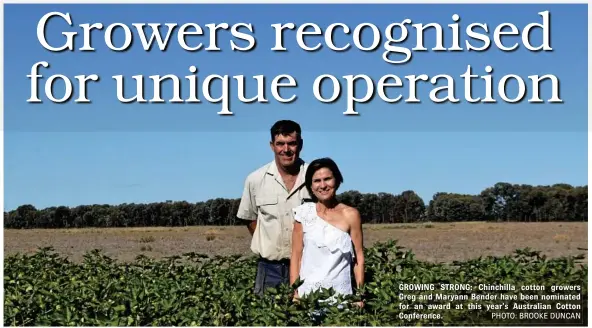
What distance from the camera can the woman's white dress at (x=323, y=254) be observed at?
5297mm

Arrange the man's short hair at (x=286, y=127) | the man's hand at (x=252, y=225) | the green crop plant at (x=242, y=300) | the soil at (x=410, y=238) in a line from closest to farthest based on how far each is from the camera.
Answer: the green crop plant at (x=242, y=300), the man's short hair at (x=286, y=127), the man's hand at (x=252, y=225), the soil at (x=410, y=238)

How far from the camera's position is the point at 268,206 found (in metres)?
6.07

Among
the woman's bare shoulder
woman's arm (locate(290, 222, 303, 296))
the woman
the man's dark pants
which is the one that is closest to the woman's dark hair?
the woman

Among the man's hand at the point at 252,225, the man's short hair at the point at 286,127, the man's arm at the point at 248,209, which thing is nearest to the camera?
the man's short hair at the point at 286,127

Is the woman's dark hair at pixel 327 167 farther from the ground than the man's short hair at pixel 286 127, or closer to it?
closer to it

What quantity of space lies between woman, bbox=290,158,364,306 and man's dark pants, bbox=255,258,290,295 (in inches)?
25.9

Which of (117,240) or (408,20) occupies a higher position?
(408,20)

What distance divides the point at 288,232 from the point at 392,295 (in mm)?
961

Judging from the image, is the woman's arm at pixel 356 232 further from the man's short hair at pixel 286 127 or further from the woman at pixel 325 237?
the man's short hair at pixel 286 127

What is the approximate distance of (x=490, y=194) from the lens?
14.1 meters

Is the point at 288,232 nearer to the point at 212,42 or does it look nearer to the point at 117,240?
the point at 212,42

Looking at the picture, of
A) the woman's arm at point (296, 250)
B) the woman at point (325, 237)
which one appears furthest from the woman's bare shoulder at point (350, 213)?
the woman's arm at point (296, 250)

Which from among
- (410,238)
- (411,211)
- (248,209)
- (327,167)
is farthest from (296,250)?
(410,238)

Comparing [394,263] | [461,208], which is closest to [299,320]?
[394,263]
